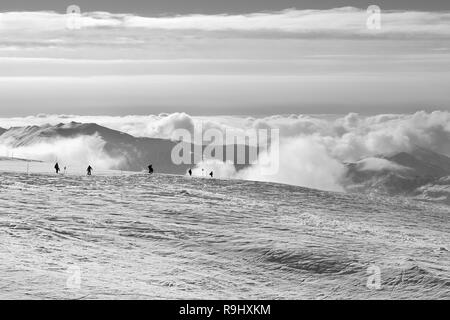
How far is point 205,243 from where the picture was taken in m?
40.7

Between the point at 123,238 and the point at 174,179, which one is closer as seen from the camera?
the point at 123,238

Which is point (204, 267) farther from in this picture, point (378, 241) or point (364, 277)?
point (378, 241)

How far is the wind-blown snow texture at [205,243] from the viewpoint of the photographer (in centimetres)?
3117

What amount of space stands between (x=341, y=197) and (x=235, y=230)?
27836 millimetres

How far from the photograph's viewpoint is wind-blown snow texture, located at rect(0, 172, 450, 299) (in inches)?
1227
